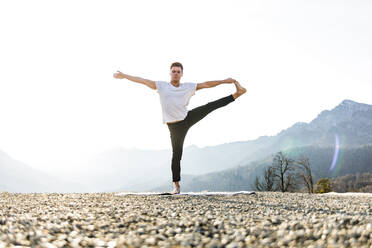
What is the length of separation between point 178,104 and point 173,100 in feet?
0.57

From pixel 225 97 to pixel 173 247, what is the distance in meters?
5.83

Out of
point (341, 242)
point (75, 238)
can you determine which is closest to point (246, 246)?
point (341, 242)

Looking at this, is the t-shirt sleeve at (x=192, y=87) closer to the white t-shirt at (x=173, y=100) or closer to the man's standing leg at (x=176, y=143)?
the white t-shirt at (x=173, y=100)

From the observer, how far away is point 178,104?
24.6 ft

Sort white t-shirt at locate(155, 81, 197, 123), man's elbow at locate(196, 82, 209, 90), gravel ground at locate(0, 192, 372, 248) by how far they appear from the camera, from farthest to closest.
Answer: man's elbow at locate(196, 82, 209, 90) → white t-shirt at locate(155, 81, 197, 123) → gravel ground at locate(0, 192, 372, 248)

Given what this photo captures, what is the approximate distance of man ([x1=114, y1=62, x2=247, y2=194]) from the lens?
7.51m

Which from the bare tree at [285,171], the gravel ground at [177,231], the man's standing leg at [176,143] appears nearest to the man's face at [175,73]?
the man's standing leg at [176,143]

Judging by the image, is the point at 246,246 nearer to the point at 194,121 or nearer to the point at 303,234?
the point at 303,234

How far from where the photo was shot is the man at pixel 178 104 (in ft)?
24.6

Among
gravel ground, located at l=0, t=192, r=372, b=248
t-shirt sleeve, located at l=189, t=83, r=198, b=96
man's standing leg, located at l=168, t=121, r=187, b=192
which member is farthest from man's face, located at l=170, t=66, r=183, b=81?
gravel ground, located at l=0, t=192, r=372, b=248

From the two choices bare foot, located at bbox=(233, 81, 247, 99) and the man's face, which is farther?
the man's face

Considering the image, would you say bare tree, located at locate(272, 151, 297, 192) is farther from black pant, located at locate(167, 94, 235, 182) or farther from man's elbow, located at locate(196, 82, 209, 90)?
man's elbow, located at locate(196, 82, 209, 90)

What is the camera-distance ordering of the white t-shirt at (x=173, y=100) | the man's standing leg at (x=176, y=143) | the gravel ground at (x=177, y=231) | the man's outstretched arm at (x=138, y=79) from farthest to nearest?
the man's standing leg at (x=176, y=143)
the white t-shirt at (x=173, y=100)
the man's outstretched arm at (x=138, y=79)
the gravel ground at (x=177, y=231)

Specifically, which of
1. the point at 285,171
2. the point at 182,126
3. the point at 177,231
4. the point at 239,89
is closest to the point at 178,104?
the point at 182,126
